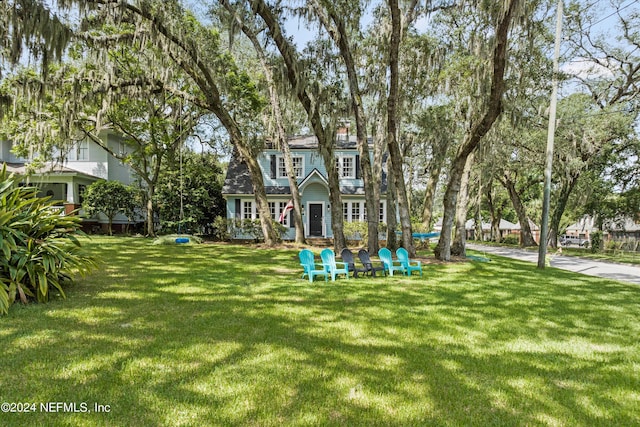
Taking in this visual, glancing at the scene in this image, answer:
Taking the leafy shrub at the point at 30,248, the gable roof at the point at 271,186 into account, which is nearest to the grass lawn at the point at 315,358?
the leafy shrub at the point at 30,248

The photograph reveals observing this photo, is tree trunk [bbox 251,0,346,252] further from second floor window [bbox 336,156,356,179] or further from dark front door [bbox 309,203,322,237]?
second floor window [bbox 336,156,356,179]

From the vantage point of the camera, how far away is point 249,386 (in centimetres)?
320

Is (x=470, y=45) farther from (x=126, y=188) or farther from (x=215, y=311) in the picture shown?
(x=126, y=188)

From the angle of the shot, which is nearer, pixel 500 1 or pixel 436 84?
pixel 500 1

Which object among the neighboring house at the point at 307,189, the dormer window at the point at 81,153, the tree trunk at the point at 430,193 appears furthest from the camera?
the dormer window at the point at 81,153

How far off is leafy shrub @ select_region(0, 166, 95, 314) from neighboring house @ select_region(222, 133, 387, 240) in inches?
602

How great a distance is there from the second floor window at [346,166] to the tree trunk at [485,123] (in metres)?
10.1

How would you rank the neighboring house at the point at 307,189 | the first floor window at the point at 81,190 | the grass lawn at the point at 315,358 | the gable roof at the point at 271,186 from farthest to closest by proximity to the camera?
the first floor window at the point at 81,190, the neighboring house at the point at 307,189, the gable roof at the point at 271,186, the grass lawn at the point at 315,358

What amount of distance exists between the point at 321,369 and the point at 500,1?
31.4 ft

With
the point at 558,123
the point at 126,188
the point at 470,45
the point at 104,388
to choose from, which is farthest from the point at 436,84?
the point at 126,188

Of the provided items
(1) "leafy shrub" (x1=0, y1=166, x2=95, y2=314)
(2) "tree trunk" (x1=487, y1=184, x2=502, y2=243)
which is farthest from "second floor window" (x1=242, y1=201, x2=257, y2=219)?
(2) "tree trunk" (x1=487, y1=184, x2=502, y2=243)

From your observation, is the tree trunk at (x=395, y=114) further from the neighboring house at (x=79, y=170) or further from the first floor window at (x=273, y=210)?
the neighboring house at (x=79, y=170)

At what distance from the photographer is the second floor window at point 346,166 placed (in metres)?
23.1

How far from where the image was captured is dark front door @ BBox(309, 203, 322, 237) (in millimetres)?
22688
